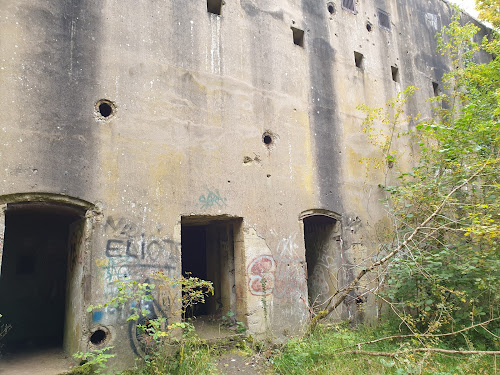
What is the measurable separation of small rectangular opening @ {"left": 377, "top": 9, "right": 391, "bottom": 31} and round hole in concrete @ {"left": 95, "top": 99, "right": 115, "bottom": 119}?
24.4ft

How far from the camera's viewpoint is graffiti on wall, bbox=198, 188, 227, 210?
238 inches

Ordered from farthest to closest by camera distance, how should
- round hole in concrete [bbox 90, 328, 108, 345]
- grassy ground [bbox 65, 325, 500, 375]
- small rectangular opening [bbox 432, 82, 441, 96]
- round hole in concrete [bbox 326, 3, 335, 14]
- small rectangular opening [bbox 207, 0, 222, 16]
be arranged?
1. small rectangular opening [bbox 432, 82, 441, 96]
2. round hole in concrete [bbox 326, 3, 335, 14]
3. small rectangular opening [bbox 207, 0, 222, 16]
4. round hole in concrete [bbox 90, 328, 108, 345]
5. grassy ground [bbox 65, 325, 500, 375]

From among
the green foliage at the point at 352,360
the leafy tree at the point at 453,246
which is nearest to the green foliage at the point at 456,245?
the leafy tree at the point at 453,246

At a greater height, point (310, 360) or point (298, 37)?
point (298, 37)

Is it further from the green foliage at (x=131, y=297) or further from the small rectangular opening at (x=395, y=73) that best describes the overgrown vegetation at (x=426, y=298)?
the small rectangular opening at (x=395, y=73)

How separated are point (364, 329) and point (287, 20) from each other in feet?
21.0

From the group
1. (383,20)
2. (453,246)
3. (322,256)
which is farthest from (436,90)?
(322,256)

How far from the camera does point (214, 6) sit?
714 cm

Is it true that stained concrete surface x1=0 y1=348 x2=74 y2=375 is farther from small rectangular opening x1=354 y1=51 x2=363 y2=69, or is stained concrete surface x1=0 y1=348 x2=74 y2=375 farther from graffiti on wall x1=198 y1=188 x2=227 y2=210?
small rectangular opening x1=354 y1=51 x2=363 y2=69

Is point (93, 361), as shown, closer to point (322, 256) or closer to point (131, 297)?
point (131, 297)

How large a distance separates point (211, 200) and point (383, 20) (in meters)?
7.21

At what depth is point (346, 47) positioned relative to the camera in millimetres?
8773

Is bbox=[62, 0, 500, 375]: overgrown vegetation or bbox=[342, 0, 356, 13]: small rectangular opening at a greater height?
bbox=[342, 0, 356, 13]: small rectangular opening

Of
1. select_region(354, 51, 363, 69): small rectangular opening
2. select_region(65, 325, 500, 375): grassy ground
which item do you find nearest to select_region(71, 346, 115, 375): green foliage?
select_region(65, 325, 500, 375): grassy ground
